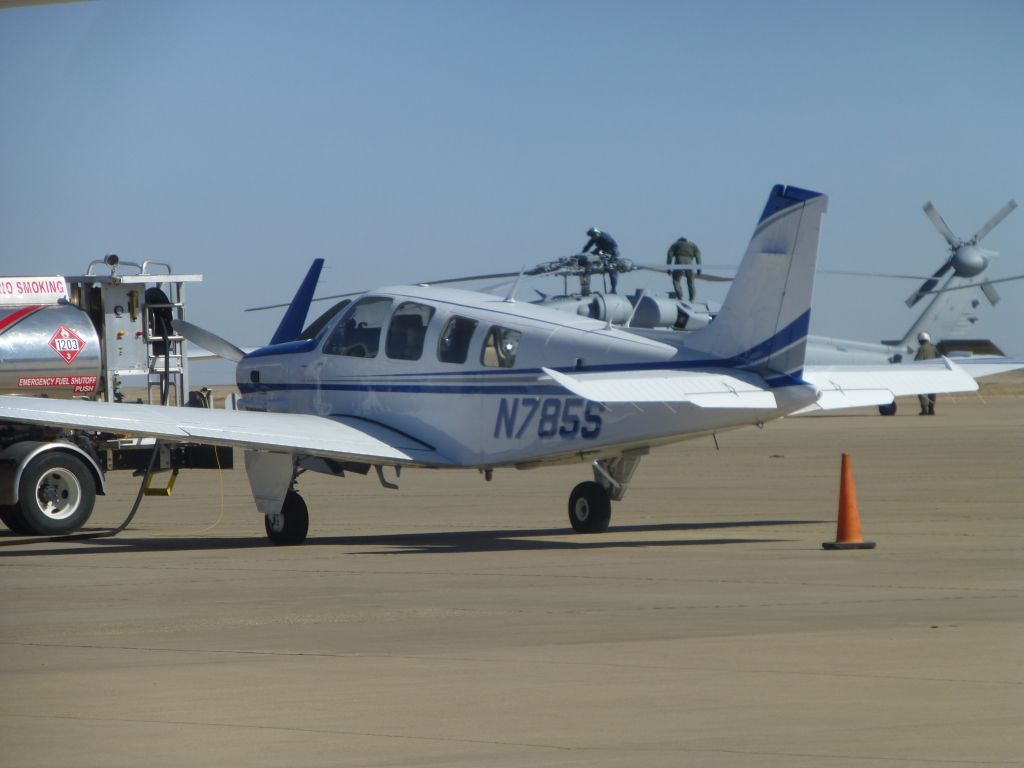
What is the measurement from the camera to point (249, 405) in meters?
18.5

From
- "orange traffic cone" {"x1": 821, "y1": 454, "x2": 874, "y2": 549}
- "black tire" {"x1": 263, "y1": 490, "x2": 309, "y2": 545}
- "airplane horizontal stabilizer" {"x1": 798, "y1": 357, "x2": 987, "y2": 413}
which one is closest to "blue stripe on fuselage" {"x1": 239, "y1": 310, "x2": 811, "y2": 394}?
"airplane horizontal stabilizer" {"x1": 798, "y1": 357, "x2": 987, "y2": 413}

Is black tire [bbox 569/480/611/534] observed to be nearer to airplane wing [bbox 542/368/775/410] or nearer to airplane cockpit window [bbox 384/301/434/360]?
airplane cockpit window [bbox 384/301/434/360]

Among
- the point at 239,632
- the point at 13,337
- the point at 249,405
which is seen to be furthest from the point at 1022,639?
the point at 13,337

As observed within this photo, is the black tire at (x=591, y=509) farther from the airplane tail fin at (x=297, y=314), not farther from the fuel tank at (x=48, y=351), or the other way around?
the fuel tank at (x=48, y=351)

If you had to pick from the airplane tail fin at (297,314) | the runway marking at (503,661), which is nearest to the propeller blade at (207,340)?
the airplane tail fin at (297,314)

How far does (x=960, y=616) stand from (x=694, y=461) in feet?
71.1

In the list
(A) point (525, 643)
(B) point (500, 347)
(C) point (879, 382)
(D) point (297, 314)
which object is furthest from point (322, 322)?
(A) point (525, 643)

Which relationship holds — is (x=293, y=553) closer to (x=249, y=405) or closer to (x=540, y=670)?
(x=249, y=405)

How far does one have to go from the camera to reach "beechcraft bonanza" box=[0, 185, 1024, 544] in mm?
14414

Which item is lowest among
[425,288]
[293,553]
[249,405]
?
[293,553]

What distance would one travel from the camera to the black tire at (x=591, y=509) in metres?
16.8

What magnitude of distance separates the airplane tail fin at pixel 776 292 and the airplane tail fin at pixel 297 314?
20.7 ft

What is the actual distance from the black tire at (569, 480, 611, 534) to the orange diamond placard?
22.0ft

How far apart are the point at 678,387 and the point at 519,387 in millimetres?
2202
